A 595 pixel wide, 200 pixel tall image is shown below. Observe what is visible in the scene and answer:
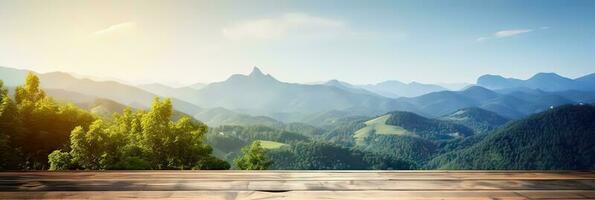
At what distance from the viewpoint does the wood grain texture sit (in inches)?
116

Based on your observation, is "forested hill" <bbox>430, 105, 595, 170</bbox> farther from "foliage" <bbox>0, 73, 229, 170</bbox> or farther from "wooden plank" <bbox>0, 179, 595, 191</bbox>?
"wooden plank" <bbox>0, 179, 595, 191</bbox>

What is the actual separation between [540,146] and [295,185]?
583 ft

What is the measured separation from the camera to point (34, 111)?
26328 millimetres

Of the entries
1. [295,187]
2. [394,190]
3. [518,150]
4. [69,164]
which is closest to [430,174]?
[394,190]

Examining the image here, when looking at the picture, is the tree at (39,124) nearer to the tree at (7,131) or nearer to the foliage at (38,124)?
the foliage at (38,124)

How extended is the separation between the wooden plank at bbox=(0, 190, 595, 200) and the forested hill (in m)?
157

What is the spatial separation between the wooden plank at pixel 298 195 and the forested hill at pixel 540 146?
157447mm

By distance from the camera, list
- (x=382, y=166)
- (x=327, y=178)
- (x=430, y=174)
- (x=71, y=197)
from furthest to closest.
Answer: (x=382, y=166)
(x=430, y=174)
(x=327, y=178)
(x=71, y=197)

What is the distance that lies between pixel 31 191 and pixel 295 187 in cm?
183

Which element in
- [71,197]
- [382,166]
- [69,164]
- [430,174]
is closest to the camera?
[71,197]

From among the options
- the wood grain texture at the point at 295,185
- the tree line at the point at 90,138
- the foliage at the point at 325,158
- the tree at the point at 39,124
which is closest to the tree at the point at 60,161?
the tree line at the point at 90,138

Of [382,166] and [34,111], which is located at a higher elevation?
[34,111]

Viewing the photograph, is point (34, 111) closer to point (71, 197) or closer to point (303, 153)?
point (71, 197)

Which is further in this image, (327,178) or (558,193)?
(327,178)
